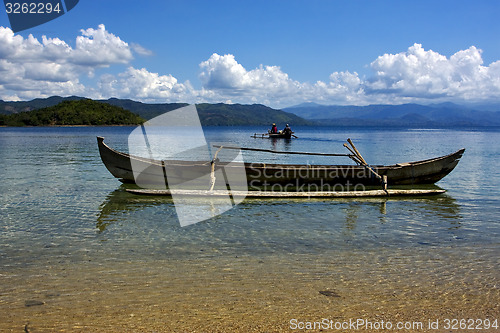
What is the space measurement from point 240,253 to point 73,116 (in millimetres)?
141255

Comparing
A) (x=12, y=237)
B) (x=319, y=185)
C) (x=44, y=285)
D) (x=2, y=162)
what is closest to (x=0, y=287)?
(x=44, y=285)

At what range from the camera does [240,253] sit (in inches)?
292

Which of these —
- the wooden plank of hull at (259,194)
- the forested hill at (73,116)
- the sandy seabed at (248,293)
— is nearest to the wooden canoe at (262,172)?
the wooden plank of hull at (259,194)

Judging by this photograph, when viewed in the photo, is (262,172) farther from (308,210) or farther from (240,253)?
(240,253)

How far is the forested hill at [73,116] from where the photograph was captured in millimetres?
125719

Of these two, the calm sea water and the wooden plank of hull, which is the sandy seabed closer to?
the calm sea water

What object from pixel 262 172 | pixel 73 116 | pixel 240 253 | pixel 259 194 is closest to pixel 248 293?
pixel 240 253

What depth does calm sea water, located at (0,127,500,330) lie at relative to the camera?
17.4 ft

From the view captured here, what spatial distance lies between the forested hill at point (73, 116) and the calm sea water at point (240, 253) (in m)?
131

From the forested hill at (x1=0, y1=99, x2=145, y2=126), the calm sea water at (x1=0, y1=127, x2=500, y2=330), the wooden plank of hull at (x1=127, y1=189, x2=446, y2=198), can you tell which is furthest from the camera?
the forested hill at (x1=0, y1=99, x2=145, y2=126)

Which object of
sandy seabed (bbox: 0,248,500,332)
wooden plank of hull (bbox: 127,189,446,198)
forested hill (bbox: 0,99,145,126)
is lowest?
sandy seabed (bbox: 0,248,500,332)

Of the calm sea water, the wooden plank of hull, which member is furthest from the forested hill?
the wooden plank of hull

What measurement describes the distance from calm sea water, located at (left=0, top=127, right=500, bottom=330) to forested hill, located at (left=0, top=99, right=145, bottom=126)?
131198 millimetres

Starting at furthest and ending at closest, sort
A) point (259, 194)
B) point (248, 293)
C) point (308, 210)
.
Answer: point (259, 194) → point (308, 210) → point (248, 293)
